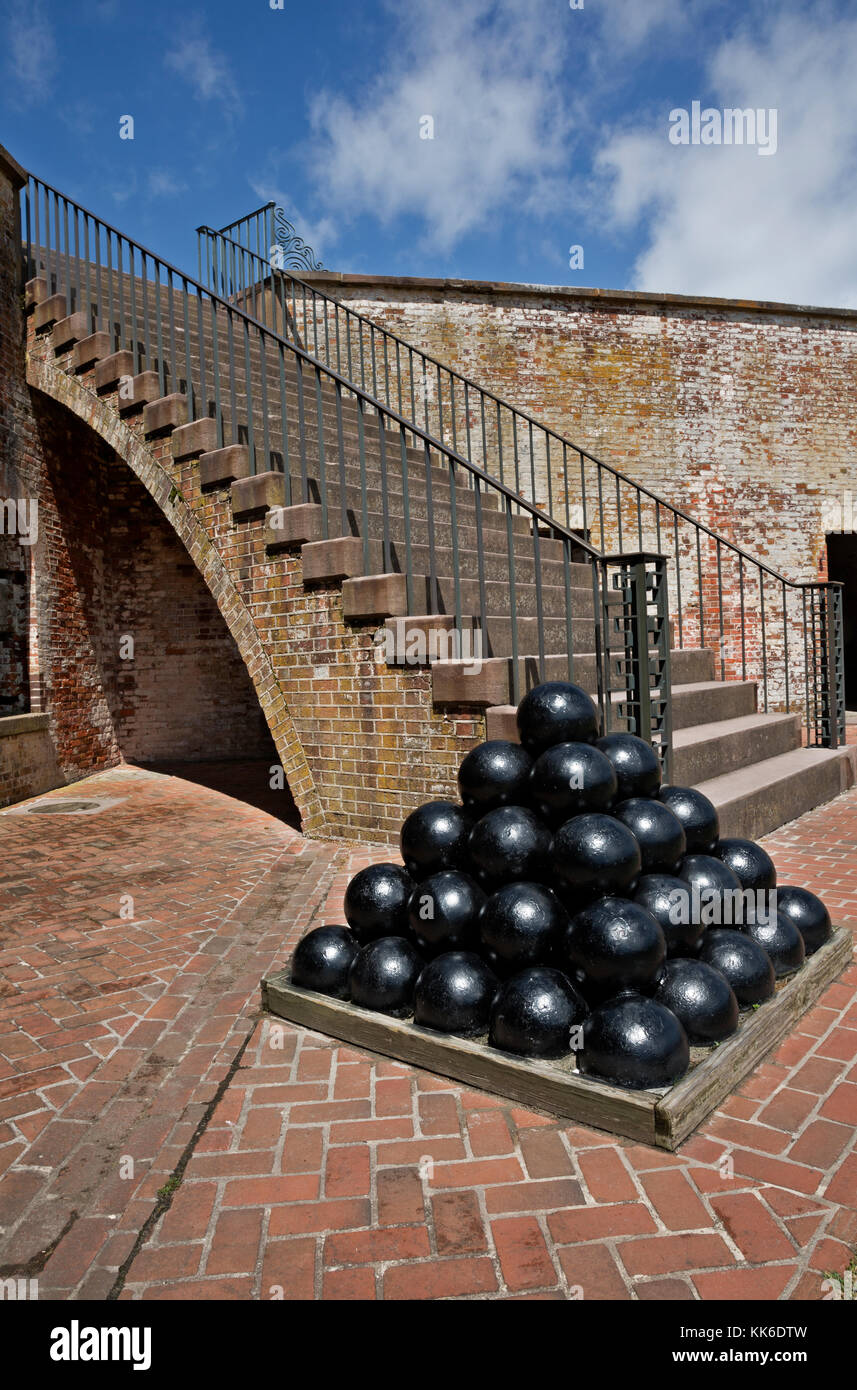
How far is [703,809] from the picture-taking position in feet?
11.5

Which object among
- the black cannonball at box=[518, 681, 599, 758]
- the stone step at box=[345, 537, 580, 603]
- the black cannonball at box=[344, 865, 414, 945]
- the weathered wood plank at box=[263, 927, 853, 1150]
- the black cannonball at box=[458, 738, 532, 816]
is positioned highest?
the stone step at box=[345, 537, 580, 603]

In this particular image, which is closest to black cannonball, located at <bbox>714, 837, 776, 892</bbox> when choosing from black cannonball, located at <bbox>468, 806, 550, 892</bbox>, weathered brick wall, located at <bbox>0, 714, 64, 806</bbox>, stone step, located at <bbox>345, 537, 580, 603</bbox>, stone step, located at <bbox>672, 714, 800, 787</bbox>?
black cannonball, located at <bbox>468, 806, 550, 892</bbox>

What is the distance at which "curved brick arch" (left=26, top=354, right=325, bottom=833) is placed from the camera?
6.18 metres

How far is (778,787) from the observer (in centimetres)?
578

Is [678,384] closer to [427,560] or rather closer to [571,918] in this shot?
[427,560]

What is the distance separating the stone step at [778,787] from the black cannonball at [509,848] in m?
2.26

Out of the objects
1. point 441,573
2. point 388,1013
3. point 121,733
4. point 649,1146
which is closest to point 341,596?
point 441,573

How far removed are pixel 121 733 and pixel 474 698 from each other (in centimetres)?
695

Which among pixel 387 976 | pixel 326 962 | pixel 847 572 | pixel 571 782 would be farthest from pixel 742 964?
pixel 847 572

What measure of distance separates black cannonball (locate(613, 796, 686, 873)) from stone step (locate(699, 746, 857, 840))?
1.91 m

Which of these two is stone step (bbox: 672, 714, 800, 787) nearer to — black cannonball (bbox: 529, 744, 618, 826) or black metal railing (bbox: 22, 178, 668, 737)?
black metal railing (bbox: 22, 178, 668, 737)

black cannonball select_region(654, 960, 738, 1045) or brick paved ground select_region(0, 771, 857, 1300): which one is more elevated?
black cannonball select_region(654, 960, 738, 1045)

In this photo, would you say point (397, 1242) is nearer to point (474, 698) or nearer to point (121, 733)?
point (474, 698)

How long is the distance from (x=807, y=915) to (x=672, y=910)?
34.5 inches
